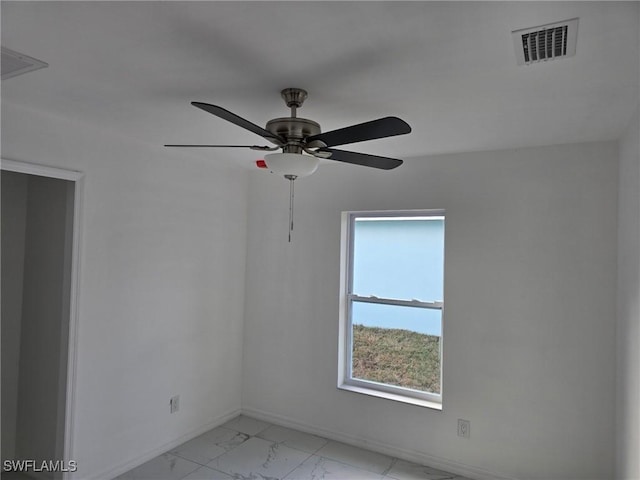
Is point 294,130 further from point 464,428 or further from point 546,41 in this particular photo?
point 464,428

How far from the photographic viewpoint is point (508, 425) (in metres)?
2.98

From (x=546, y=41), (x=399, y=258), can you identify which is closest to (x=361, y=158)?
(x=546, y=41)

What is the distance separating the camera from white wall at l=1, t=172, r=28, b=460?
304cm

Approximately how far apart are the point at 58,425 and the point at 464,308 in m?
2.97

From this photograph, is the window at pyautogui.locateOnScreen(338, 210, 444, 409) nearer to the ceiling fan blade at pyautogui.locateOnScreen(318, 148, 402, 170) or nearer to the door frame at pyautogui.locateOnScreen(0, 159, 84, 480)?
the ceiling fan blade at pyautogui.locateOnScreen(318, 148, 402, 170)

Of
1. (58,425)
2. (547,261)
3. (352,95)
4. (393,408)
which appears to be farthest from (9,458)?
(547,261)

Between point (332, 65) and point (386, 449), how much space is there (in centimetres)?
301

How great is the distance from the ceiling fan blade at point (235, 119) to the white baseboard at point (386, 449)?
2.69 meters

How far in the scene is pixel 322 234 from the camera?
149 inches

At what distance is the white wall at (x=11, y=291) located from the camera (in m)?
3.04

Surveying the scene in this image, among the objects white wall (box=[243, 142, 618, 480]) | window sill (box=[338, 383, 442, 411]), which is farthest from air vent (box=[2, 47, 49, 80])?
window sill (box=[338, 383, 442, 411])

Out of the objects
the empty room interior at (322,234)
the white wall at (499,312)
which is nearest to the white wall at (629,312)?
the empty room interior at (322,234)

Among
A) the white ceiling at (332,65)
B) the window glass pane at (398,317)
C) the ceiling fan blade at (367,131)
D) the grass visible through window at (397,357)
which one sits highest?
the white ceiling at (332,65)

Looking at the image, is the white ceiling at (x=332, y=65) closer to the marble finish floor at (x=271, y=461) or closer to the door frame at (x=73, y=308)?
the door frame at (x=73, y=308)
